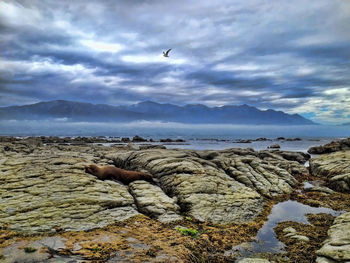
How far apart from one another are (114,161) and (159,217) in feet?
38.1

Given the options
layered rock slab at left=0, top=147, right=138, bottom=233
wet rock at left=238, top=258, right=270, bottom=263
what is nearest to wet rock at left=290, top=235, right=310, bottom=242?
wet rock at left=238, top=258, right=270, bottom=263

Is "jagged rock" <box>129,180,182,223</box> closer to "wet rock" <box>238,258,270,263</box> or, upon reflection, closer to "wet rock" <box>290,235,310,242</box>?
"wet rock" <box>238,258,270,263</box>

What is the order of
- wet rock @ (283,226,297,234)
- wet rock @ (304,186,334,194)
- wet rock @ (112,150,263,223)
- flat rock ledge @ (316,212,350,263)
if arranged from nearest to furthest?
1. flat rock ledge @ (316,212,350,263)
2. wet rock @ (283,226,297,234)
3. wet rock @ (112,150,263,223)
4. wet rock @ (304,186,334,194)

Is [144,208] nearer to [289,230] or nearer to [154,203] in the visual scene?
[154,203]

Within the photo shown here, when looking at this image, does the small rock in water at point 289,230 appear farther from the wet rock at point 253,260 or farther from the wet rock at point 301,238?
the wet rock at point 253,260

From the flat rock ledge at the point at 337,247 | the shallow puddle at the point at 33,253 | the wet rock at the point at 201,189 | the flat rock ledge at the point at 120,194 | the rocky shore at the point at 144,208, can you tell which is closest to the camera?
the shallow puddle at the point at 33,253

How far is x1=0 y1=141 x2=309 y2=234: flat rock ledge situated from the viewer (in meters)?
9.68

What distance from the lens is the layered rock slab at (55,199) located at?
920 cm

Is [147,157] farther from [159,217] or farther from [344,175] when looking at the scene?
[344,175]

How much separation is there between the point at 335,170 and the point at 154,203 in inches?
788

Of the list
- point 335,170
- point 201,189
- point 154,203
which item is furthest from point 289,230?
point 335,170

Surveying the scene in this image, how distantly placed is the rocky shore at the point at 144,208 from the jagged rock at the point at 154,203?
5cm

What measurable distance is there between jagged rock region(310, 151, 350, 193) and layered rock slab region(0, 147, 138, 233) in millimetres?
17347

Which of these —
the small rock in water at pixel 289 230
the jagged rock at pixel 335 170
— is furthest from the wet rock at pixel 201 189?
the jagged rock at pixel 335 170
